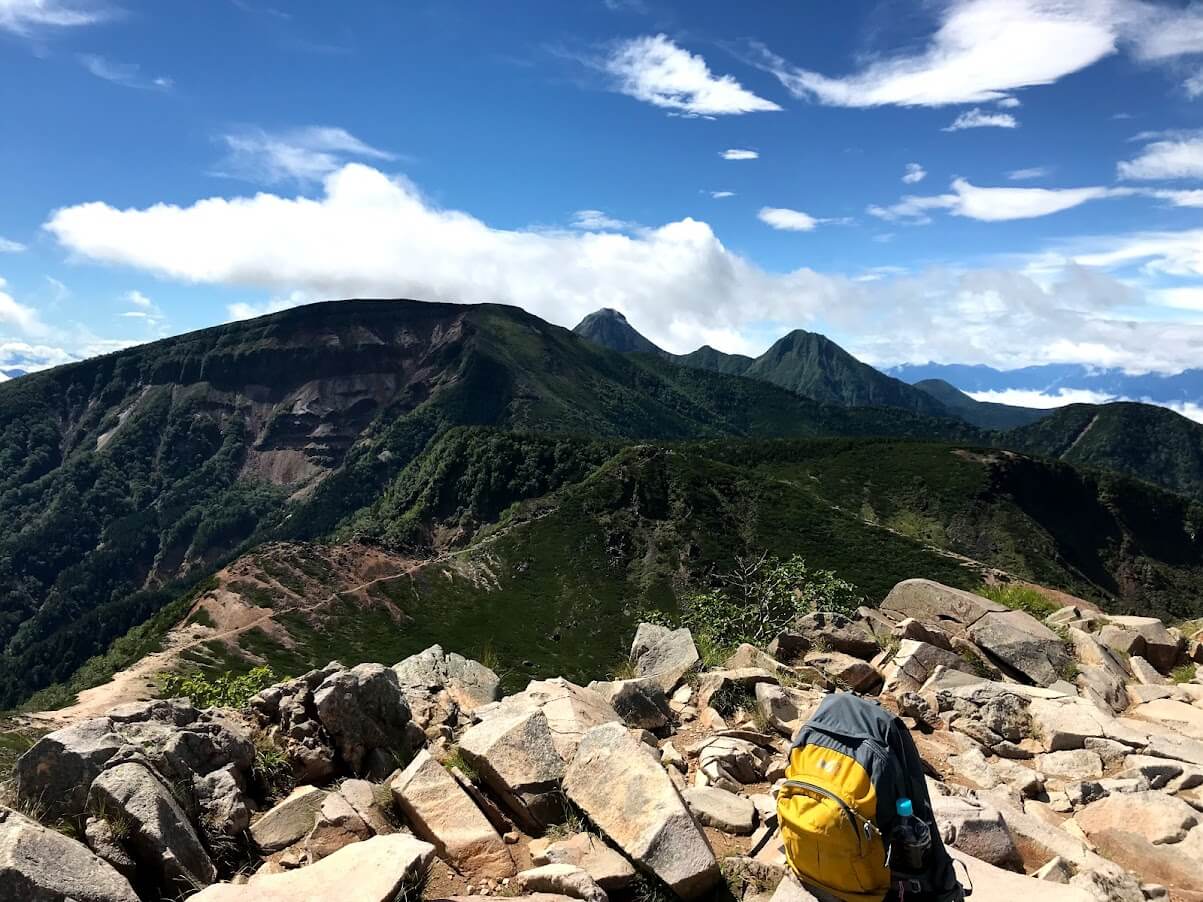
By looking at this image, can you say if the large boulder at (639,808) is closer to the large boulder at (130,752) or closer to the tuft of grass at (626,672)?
the large boulder at (130,752)

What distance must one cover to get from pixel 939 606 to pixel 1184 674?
4.89 meters

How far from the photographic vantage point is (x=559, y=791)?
7879mm

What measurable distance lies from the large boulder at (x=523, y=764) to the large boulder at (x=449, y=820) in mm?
439

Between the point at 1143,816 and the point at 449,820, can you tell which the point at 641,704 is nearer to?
the point at 449,820

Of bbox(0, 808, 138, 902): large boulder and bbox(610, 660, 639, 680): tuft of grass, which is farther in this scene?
bbox(610, 660, 639, 680): tuft of grass

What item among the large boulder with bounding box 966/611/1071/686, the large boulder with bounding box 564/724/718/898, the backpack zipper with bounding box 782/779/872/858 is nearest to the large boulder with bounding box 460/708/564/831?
the large boulder with bounding box 564/724/718/898

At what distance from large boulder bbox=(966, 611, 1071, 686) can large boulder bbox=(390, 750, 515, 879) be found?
1170 cm

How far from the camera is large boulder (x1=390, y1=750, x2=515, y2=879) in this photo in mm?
6984

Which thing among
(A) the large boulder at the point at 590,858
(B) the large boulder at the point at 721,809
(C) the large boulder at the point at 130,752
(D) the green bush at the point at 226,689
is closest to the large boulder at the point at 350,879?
(A) the large boulder at the point at 590,858

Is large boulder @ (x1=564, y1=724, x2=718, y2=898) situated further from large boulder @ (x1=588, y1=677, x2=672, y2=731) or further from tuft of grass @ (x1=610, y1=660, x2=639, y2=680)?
tuft of grass @ (x1=610, y1=660, x2=639, y2=680)

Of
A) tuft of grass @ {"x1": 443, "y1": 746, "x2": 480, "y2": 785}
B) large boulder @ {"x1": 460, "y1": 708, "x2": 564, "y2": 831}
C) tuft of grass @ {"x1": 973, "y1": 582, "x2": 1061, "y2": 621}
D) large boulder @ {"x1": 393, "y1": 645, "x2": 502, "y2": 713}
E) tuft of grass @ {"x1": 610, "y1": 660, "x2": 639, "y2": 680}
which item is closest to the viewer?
large boulder @ {"x1": 460, "y1": 708, "x2": 564, "y2": 831}

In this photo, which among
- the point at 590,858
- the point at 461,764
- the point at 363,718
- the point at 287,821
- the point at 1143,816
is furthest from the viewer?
the point at 363,718

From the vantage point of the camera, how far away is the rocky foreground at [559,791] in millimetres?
6328

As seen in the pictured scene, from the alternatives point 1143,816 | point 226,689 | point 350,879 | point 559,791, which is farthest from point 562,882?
point 226,689
